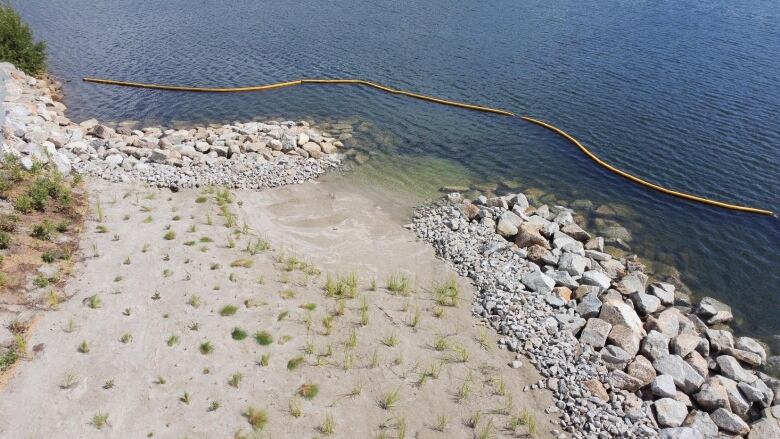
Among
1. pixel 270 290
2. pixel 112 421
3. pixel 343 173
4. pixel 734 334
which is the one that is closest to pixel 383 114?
pixel 343 173

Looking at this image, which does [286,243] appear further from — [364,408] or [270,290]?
[364,408]

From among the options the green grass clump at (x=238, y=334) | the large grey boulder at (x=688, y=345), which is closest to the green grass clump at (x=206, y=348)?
the green grass clump at (x=238, y=334)

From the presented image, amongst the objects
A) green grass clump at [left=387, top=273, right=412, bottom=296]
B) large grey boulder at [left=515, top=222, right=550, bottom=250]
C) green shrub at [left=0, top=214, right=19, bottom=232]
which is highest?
large grey boulder at [left=515, top=222, right=550, bottom=250]

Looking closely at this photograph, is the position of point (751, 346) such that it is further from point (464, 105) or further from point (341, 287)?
point (464, 105)

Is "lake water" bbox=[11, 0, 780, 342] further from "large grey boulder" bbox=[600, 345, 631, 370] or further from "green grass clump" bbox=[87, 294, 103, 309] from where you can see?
"green grass clump" bbox=[87, 294, 103, 309]

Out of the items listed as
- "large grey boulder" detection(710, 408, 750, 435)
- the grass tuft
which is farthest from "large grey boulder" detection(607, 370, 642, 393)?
the grass tuft
